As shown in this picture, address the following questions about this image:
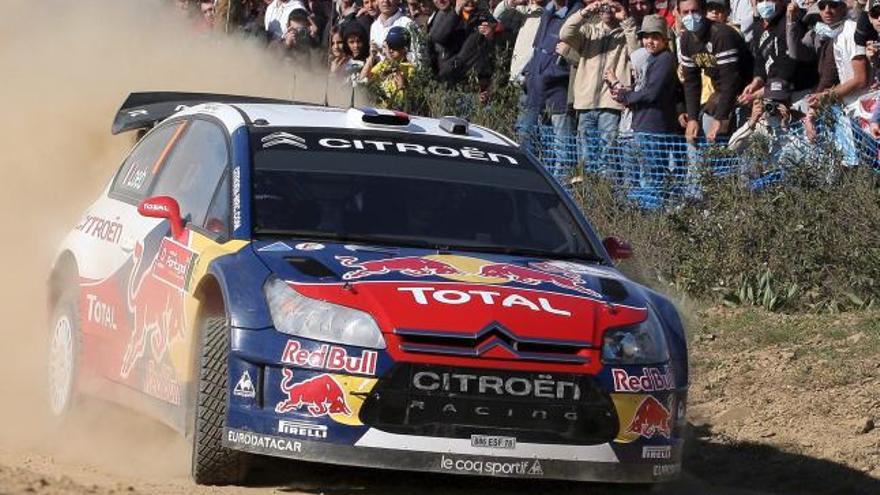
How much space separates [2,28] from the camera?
18.9 m

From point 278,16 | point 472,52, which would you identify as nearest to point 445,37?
point 472,52

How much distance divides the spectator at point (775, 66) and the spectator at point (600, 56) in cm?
117

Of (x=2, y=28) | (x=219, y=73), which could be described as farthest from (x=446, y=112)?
(x=2, y=28)

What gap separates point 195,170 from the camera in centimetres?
899

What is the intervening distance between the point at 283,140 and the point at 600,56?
7451 mm

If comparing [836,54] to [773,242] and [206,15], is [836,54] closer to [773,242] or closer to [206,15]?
[773,242]

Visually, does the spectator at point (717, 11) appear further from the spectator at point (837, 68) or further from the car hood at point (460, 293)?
the car hood at point (460, 293)

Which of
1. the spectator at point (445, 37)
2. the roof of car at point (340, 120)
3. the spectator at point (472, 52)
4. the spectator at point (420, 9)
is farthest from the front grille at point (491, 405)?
the spectator at point (420, 9)

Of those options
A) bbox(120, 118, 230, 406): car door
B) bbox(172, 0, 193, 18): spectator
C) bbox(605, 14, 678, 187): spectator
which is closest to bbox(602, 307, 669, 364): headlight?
bbox(120, 118, 230, 406): car door

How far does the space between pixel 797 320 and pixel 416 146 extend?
4.28 meters

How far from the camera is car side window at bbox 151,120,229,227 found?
8656 millimetres

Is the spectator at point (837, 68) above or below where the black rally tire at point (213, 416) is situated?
above

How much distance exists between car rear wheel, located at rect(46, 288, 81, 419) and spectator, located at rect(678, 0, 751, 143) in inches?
241

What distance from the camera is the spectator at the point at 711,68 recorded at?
48.1 ft
